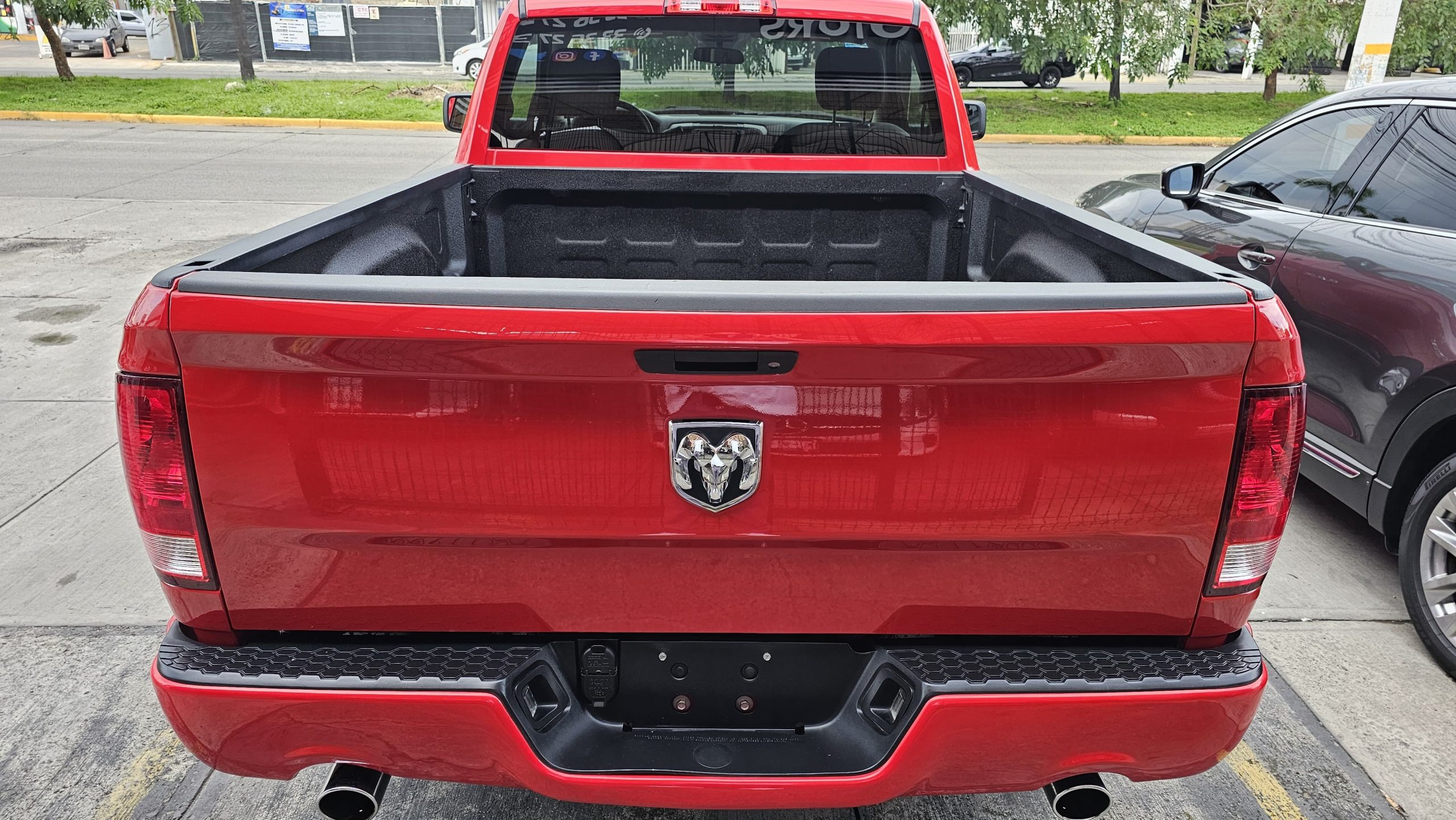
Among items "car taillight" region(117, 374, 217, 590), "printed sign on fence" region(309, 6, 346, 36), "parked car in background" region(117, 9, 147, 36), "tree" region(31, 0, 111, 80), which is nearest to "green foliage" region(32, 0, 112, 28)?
"tree" region(31, 0, 111, 80)

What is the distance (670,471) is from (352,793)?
954 millimetres

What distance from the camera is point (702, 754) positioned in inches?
75.4

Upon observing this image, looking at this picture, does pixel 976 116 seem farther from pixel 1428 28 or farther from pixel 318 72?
pixel 318 72

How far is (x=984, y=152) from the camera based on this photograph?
1595 cm

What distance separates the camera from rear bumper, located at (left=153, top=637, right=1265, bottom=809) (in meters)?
1.81

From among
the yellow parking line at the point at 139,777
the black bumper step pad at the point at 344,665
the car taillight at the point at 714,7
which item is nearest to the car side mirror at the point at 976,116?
the car taillight at the point at 714,7

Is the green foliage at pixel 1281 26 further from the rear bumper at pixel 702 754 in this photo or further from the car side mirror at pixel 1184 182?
the rear bumper at pixel 702 754

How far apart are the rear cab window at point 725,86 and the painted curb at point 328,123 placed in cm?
1409

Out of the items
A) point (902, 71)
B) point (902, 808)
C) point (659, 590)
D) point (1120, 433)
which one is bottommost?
point (902, 808)

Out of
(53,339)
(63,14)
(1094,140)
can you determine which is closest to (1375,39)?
(1094,140)

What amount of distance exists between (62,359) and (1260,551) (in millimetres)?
6603

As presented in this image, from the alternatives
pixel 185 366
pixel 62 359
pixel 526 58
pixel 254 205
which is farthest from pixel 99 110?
pixel 185 366

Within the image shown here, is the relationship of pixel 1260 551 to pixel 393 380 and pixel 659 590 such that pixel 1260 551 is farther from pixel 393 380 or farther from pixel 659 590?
pixel 393 380

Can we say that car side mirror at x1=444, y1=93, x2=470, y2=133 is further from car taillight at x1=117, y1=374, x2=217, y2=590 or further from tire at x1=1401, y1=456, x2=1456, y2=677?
tire at x1=1401, y1=456, x2=1456, y2=677
